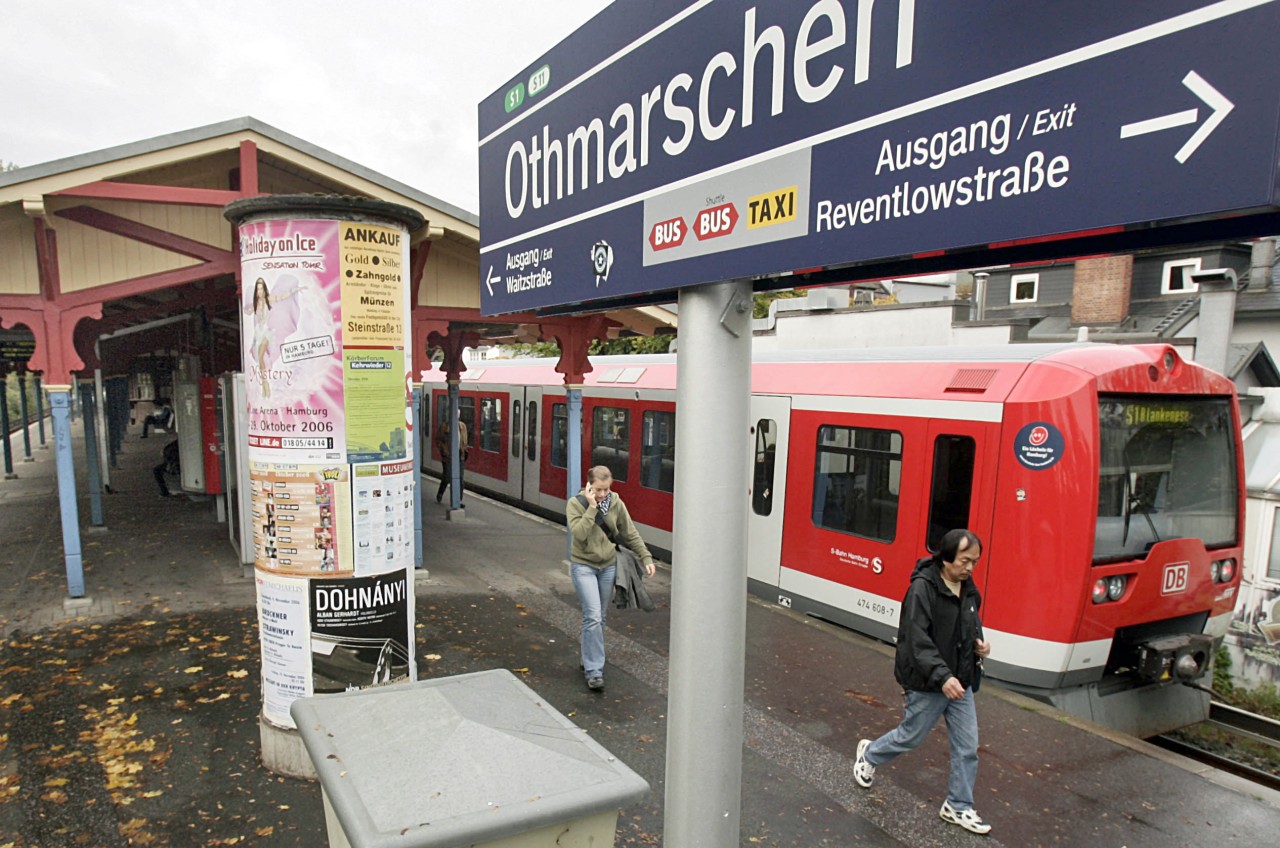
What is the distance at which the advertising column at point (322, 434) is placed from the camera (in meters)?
4.26

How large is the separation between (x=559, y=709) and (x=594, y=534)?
1343mm

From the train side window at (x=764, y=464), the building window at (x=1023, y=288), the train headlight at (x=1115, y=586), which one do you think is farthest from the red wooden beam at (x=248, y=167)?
the building window at (x=1023, y=288)

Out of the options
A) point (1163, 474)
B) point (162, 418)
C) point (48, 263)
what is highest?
point (48, 263)

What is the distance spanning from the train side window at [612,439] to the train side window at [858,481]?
12.7 ft

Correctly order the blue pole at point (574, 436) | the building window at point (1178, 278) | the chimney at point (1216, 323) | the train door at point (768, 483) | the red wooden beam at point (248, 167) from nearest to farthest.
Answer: the red wooden beam at point (248, 167), the train door at point (768, 483), the blue pole at point (574, 436), the chimney at point (1216, 323), the building window at point (1178, 278)

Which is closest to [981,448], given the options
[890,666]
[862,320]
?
[890,666]

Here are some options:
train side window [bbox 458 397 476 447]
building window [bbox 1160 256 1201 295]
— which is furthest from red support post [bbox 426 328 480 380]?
building window [bbox 1160 256 1201 295]

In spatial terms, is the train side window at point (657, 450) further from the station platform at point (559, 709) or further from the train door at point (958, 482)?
the train door at point (958, 482)

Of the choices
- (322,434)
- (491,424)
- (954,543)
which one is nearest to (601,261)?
(322,434)

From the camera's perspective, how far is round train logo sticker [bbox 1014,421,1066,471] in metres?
5.79

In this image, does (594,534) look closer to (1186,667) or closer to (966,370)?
(966,370)

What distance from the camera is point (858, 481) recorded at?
749 cm

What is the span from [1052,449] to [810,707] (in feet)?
8.92

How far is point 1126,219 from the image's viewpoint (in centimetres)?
107
